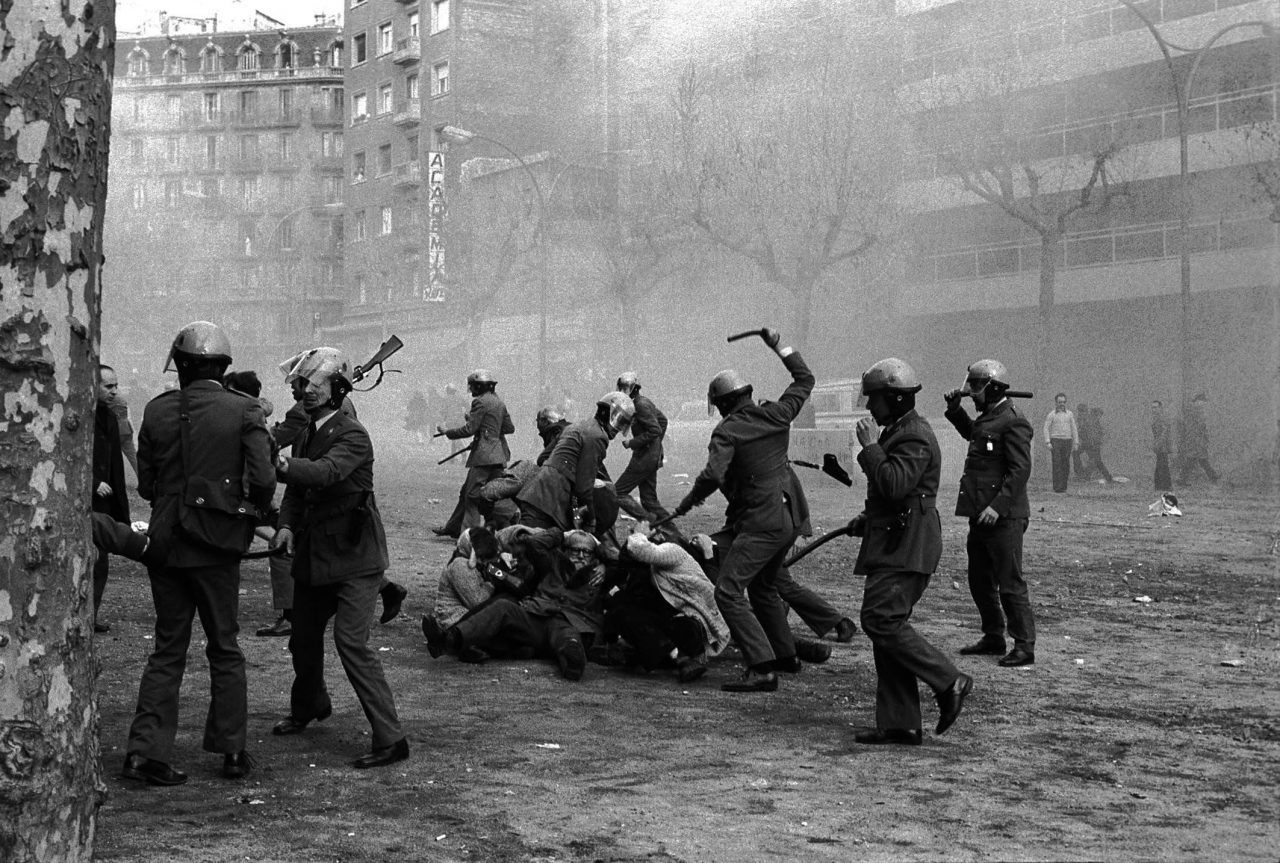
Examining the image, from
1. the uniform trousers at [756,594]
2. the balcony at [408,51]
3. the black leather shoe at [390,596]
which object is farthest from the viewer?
the balcony at [408,51]

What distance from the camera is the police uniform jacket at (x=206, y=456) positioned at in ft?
16.0

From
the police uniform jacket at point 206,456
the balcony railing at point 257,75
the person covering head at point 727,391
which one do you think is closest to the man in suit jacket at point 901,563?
the person covering head at point 727,391

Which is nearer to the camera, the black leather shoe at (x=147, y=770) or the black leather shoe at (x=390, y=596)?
the black leather shoe at (x=147, y=770)

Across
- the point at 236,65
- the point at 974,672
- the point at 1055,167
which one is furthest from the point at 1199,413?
the point at 236,65

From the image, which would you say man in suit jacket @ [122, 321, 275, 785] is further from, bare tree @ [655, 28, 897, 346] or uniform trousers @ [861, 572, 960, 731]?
bare tree @ [655, 28, 897, 346]

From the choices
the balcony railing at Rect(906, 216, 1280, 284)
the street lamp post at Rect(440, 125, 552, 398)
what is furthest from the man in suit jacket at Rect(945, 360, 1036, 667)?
the balcony railing at Rect(906, 216, 1280, 284)

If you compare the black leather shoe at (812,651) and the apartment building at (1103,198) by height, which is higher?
the apartment building at (1103,198)

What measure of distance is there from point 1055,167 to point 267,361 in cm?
4032

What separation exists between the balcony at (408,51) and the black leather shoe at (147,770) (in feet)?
167

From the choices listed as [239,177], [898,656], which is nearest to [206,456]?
[898,656]

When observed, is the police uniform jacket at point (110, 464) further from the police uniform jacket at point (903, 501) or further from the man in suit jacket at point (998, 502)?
the man in suit jacket at point (998, 502)

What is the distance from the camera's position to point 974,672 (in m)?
7.30

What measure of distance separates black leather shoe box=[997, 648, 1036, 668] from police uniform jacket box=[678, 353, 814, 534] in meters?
1.39

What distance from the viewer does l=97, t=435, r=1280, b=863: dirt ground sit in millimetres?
4301
